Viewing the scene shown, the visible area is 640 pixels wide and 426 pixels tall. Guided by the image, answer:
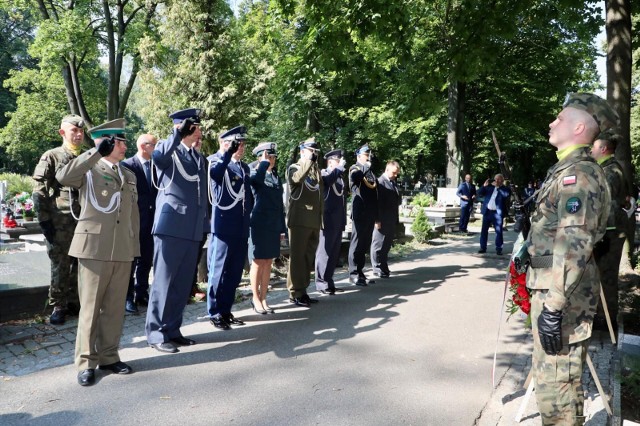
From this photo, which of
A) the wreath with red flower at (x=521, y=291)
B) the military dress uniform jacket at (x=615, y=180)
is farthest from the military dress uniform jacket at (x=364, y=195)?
the wreath with red flower at (x=521, y=291)

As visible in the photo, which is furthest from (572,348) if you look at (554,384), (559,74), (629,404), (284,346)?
(559,74)

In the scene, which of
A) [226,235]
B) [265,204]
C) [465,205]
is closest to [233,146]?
[226,235]

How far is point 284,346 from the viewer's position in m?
4.71

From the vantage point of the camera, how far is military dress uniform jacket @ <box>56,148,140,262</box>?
3.64 metres

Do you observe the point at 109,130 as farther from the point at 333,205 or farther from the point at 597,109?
the point at 333,205

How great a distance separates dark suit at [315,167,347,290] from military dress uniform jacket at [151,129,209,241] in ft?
8.94

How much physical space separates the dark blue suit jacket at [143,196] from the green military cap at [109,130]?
6.10 ft

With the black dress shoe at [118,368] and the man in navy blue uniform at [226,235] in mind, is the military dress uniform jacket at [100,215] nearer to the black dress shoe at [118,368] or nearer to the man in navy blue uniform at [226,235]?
the black dress shoe at [118,368]

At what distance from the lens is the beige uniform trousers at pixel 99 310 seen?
3.72m

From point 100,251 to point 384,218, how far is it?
18.2 ft

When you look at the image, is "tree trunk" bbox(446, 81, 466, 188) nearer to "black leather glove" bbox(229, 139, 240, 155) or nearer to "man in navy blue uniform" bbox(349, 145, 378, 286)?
"man in navy blue uniform" bbox(349, 145, 378, 286)

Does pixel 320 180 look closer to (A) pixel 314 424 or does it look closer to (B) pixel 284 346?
(B) pixel 284 346

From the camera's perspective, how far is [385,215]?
27.8 ft

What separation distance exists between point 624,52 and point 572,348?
502 centimetres
